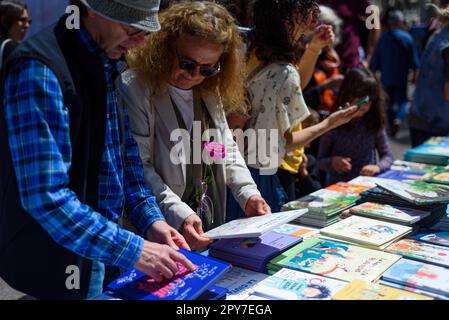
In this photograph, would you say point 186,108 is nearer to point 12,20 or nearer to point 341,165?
point 341,165

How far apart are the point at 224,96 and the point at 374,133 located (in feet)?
4.66

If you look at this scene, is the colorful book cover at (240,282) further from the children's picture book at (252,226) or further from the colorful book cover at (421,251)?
the colorful book cover at (421,251)

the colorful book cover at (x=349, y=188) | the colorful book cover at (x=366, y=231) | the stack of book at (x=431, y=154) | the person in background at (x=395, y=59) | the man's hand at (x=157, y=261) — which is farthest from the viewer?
the person in background at (x=395, y=59)

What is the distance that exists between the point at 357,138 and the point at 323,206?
3.72ft

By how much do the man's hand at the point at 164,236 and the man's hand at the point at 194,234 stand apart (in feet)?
0.31

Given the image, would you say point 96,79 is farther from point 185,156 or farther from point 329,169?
point 329,169

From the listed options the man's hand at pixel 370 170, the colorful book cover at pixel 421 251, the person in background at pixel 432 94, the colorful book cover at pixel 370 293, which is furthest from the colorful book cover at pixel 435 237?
the person in background at pixel 432 94

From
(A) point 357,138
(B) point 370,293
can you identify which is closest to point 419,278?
(B) point 370,293

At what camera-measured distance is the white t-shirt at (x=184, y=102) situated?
66.1 inches

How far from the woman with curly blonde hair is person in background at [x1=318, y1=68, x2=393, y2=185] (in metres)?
1.27

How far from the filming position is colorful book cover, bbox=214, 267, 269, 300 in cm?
130

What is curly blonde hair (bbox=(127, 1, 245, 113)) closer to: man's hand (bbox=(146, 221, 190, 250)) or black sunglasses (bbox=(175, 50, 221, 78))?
black sunglasses (bbox=(175, 50, 221, 78))

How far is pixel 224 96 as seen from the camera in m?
1.83
